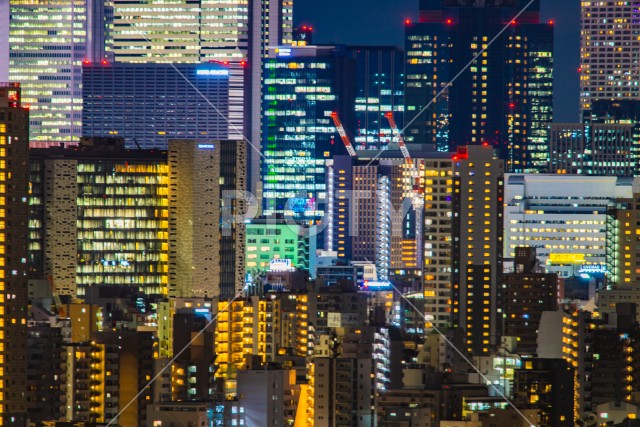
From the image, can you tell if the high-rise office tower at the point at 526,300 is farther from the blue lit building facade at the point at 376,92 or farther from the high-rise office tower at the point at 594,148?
the blue lit building facade at the point at 376,92

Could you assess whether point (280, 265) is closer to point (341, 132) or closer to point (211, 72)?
point (211, 72)

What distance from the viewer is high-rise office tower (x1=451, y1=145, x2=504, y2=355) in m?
81.1

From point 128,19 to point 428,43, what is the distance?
31.4 metres

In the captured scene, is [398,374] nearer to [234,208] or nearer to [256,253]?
[234,208]

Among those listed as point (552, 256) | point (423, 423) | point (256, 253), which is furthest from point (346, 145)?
point (423, 423)

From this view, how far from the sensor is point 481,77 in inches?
6762

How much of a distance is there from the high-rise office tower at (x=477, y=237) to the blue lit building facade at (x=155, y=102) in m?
53.9

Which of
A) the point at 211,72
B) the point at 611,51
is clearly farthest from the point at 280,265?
the point at 611,51

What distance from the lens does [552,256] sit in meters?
126

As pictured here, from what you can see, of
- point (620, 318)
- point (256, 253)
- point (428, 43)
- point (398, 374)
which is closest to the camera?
point (398, 374)

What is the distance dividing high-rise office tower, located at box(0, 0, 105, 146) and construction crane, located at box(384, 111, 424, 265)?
2311 centimetres

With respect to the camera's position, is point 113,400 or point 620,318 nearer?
point 113,400

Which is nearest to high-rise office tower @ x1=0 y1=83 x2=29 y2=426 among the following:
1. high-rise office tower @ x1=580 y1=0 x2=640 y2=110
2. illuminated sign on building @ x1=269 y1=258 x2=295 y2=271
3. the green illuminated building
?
illuminated sign on building @ x1=269 y1=258 x2=295 y2=271

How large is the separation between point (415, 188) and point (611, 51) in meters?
38.2
